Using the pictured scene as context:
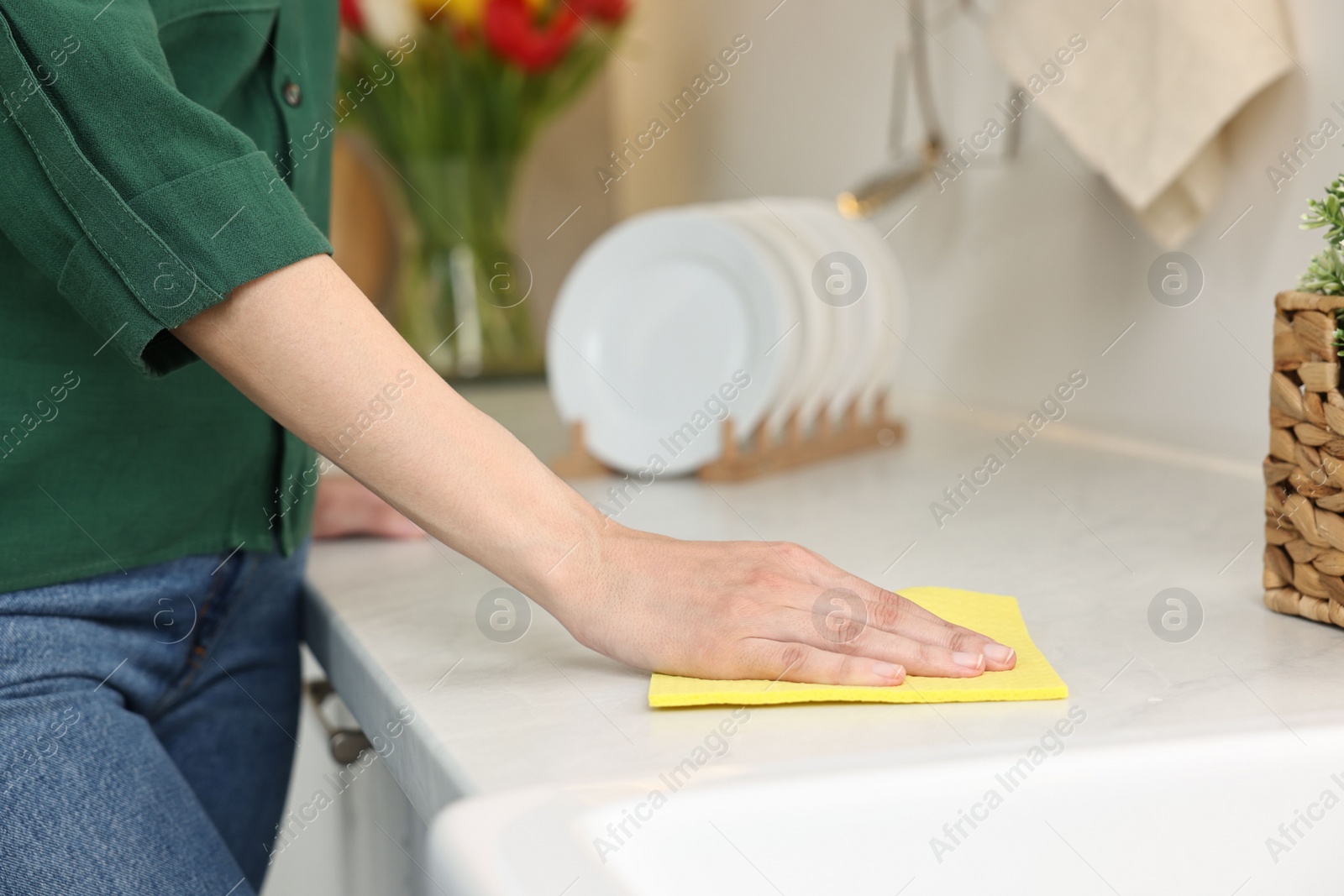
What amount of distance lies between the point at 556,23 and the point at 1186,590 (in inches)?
50.2

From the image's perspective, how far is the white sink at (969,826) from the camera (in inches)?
16.8

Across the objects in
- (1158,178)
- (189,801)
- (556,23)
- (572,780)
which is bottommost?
(189,801)

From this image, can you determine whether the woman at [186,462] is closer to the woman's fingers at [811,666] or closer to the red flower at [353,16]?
the woman's fingers at [811,666]

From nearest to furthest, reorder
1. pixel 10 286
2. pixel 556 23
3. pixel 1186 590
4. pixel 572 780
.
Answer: pixel 572 780
pixel 10 286
pixel 1186 590
pixel 556 23

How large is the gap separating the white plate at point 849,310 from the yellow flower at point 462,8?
65 centimetres

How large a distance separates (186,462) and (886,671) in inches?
16.1

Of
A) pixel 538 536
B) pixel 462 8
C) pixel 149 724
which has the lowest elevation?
pixel 149 724

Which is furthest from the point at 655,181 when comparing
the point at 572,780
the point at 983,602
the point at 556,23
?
the point at 572,780

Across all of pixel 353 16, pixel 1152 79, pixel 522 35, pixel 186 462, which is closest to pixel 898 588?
pixel 186 462

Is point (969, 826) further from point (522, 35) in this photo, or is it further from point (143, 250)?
point (522, 35)

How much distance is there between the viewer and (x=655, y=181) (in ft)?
6.74

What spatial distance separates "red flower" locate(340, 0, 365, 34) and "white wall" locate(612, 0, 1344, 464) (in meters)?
0.53

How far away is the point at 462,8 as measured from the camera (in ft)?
5.40

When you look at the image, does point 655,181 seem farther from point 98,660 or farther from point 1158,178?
point 98,660
